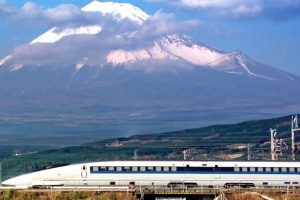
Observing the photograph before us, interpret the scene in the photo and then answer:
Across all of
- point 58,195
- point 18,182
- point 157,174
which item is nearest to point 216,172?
point 157,174

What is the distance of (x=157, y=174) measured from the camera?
60.8 m

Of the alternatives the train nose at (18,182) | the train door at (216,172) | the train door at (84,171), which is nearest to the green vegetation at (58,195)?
the train nose at (18,182)

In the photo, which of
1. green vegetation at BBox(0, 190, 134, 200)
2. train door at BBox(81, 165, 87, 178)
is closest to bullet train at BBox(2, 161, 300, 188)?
train door at BBox(81, 165, 87, 178)

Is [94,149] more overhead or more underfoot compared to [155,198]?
more overhead

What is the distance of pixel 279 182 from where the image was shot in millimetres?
61281

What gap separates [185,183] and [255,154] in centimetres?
9225

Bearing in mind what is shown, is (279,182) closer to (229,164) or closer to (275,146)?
(229,164)

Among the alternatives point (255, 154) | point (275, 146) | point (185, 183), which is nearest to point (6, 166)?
point (255, 154)

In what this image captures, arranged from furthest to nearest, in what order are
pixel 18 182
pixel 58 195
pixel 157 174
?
pixel 157 174
pixel 18 182
pixel 58 195

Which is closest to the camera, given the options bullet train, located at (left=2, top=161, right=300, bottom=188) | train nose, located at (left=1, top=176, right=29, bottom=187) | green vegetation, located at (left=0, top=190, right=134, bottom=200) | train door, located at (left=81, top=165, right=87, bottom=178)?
green vegetation, located at (left=0, top=190, right=134, bottom=200)

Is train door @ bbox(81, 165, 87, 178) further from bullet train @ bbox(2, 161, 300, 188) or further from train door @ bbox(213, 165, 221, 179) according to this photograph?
train door @ bbox(213, 165, 221, 179)

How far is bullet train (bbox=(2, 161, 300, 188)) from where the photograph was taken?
60.5 meters

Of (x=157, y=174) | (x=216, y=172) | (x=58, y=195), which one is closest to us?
(x=58, y=195)

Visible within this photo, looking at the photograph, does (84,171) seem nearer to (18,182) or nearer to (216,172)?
(18,182)
